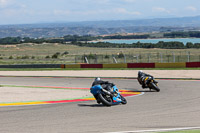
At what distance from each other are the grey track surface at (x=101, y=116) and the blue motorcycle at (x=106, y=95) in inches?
9.3

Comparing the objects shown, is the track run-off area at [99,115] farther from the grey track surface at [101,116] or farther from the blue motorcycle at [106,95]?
the blue motorcycle at [106,95]

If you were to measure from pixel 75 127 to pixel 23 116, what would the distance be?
226cm

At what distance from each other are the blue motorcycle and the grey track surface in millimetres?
237

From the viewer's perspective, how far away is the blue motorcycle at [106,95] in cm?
1283

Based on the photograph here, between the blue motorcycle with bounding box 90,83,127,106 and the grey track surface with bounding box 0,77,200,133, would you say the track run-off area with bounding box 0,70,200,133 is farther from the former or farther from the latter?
the blue motorcycle with bounding box 90,83,127,106

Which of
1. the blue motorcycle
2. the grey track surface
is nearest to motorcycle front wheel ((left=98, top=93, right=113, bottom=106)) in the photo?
the blue motorcycle

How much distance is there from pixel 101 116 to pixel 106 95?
7.50 ft

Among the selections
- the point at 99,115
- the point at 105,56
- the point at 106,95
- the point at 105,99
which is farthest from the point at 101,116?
the point at 105,56

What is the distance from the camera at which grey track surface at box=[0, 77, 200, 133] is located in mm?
9297

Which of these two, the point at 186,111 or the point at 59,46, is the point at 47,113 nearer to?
the point at 186,111

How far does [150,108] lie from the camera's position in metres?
12.2

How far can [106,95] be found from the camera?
43.1ft

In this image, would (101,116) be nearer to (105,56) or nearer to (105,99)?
(105,99)

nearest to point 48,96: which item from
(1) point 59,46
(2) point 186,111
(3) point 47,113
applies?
(3) point 47,113
